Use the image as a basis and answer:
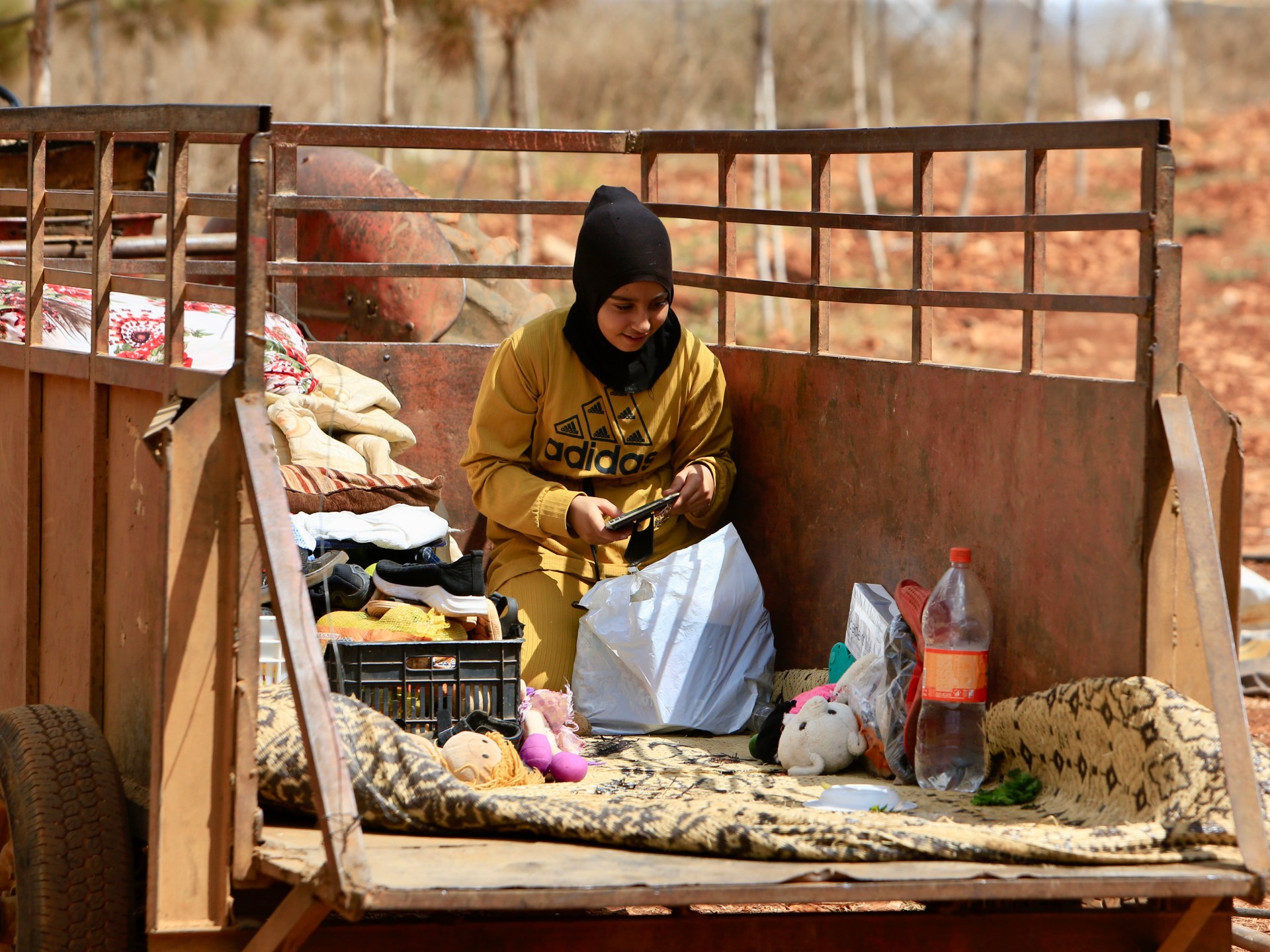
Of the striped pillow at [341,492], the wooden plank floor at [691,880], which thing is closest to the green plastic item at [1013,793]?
the wooden plank floor at [691,880]

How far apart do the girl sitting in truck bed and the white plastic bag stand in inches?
5.2

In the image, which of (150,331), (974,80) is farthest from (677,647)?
(974,80)

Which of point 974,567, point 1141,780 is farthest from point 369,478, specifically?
point 1141,780

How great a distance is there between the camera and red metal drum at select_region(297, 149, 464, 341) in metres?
5.96

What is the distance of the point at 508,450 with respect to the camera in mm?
4285

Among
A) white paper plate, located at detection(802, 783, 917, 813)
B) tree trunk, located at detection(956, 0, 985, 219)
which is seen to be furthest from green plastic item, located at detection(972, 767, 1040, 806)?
tree trunk, located at detection(956, 0, 985, 219)

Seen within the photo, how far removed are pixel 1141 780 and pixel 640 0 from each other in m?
52.7

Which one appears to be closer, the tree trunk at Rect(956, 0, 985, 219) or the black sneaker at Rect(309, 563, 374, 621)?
the black sneaker at Rect(309, 563, 374, 621)

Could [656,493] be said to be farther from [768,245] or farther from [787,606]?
[768,245]

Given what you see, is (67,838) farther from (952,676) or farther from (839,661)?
(839,661)

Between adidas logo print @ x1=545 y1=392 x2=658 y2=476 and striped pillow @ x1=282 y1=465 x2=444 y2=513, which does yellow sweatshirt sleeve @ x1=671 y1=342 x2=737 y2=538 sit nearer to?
adidas logo print @ x1=545 y1=392 x2=658 y2=476

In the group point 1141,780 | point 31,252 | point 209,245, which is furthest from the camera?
point 209,245

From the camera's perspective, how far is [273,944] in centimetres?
247

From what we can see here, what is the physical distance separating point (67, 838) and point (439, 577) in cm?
116
